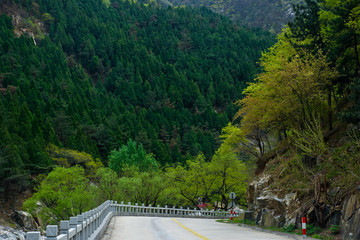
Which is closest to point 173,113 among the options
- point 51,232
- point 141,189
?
point 141,189

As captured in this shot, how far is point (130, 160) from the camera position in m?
88.3

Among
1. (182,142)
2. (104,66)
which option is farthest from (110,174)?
(104,66)

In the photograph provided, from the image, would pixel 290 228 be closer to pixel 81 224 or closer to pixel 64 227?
pixel 81 224

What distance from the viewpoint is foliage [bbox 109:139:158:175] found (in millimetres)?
87000

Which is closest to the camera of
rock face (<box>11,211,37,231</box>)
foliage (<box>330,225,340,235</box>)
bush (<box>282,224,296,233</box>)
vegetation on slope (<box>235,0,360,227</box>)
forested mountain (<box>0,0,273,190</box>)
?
foliage (<box>330,225,340,235</box>)

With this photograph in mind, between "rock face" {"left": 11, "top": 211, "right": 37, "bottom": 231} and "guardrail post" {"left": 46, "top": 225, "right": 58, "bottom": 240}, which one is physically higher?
"guardrail post" {"left": 46, "top": 225, "right": 58, "bottom": 240}

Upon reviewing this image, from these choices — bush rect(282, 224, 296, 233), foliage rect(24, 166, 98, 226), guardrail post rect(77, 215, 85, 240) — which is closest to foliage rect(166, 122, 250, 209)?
foliage rect(24, 166, 98, 226)

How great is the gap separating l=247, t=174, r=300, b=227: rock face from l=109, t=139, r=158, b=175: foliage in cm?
6011

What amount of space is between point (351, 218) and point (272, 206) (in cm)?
813

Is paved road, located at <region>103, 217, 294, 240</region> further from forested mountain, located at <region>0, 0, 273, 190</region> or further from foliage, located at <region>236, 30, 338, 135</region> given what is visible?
forested mountain, located at <region>0, 0, 273, 190</region>

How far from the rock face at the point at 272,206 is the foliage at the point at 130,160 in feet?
197

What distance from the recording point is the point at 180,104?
155 metres

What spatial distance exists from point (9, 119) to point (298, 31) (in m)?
62.3

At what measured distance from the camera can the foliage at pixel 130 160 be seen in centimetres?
8700
